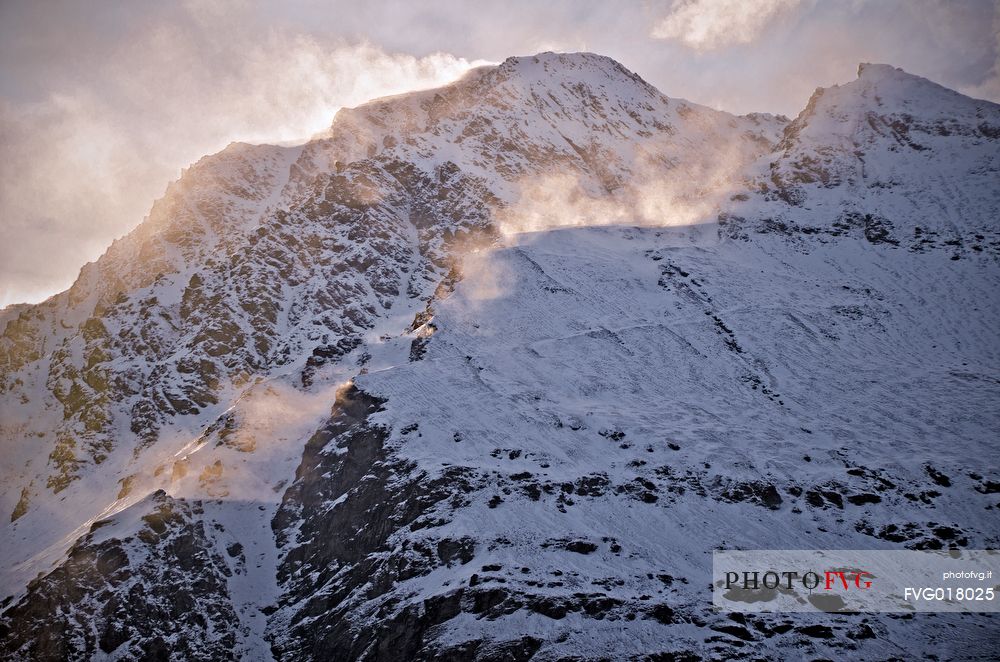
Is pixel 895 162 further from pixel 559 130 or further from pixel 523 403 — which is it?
pixel 523 403

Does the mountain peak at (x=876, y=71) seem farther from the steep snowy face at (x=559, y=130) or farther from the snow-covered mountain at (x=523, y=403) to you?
the steep snowy face at (x=559, y=130)

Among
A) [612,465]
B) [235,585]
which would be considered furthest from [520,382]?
[235,585]

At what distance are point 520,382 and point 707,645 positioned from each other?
3251cm

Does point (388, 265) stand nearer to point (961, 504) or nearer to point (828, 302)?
point (828, 302)

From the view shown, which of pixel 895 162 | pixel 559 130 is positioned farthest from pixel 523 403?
pixel 559 130

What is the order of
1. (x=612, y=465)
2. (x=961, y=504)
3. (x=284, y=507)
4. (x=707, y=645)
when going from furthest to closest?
1. (x=284, y=507)
2. (x=612, y=465)
3. (x=961, y=504)
4. (x=707, y=645)

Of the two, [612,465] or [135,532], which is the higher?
[612,465]

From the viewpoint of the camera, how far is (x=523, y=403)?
227ft

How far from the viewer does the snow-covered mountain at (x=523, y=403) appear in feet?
174

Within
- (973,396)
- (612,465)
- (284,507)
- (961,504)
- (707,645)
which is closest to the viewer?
(707,645)

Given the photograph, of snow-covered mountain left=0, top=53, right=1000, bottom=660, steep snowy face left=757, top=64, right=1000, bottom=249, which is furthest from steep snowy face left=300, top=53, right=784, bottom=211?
steep snowy face left=757, top=64, right=1000, bottom=249

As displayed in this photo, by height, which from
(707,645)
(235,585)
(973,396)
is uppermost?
(973,396)

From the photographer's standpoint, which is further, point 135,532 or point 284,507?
point 284,507

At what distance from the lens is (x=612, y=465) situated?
2435 inches
